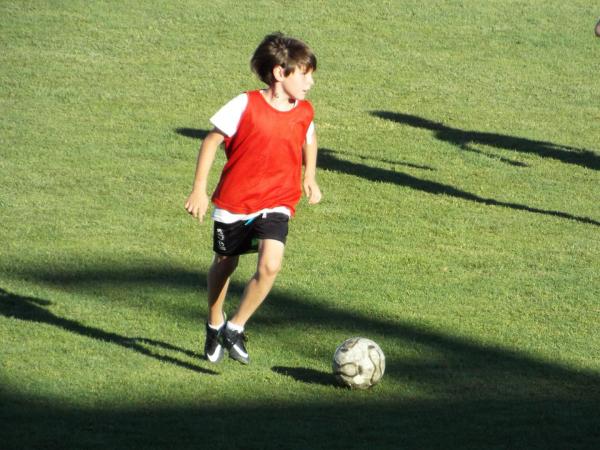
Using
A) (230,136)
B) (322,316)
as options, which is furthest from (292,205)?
(322,316)

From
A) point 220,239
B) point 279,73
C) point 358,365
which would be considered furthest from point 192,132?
point 358,365

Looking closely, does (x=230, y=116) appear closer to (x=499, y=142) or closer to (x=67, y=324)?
(x=67, y=324)

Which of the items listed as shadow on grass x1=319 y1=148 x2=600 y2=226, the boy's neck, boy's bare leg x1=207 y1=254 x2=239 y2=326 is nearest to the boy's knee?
boy's bare leg x1=207 y1=254 x2=239 y2=326

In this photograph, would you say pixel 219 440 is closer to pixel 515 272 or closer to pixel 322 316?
pixel 322 316

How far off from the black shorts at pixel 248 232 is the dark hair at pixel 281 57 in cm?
79

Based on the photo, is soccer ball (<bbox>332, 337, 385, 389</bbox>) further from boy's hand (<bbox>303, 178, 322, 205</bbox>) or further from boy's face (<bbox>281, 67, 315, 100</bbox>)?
boy's face (<bbox>281, 67, 315, 100</bbox>)

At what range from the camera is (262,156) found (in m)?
6.55

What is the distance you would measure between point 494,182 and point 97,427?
24.3 feet

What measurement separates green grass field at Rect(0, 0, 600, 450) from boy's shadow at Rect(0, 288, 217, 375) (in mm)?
25

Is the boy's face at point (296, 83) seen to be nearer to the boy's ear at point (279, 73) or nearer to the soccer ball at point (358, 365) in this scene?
the boy's ear at point (279, 73)

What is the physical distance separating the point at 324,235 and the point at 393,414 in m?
4.10

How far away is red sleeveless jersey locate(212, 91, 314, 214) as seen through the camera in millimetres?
6492

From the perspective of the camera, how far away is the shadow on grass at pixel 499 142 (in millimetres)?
13602

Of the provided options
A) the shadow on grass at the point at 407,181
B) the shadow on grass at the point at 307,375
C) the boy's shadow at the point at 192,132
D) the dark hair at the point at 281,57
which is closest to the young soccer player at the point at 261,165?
the dark hair at the point at 281,57
